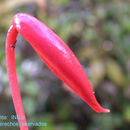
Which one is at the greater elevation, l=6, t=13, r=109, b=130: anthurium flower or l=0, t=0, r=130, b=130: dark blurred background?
l=6, t=13, r=109, b=130: anthurium flower

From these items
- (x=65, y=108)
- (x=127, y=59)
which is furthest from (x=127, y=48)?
(x=65, y=108)

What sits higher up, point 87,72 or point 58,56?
point 58,56

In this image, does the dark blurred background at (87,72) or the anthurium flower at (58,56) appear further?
the dark blurred background at (87,72)

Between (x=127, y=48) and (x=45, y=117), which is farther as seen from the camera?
(x=127, y=48)

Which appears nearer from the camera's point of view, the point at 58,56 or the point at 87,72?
the point at 58,56

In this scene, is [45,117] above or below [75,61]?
below

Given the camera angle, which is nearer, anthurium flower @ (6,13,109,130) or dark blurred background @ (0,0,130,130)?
anthurium flower @ (6,13,109,130)

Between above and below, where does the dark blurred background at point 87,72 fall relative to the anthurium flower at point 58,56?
below

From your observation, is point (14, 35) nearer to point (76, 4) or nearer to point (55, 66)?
point (55, 66)
